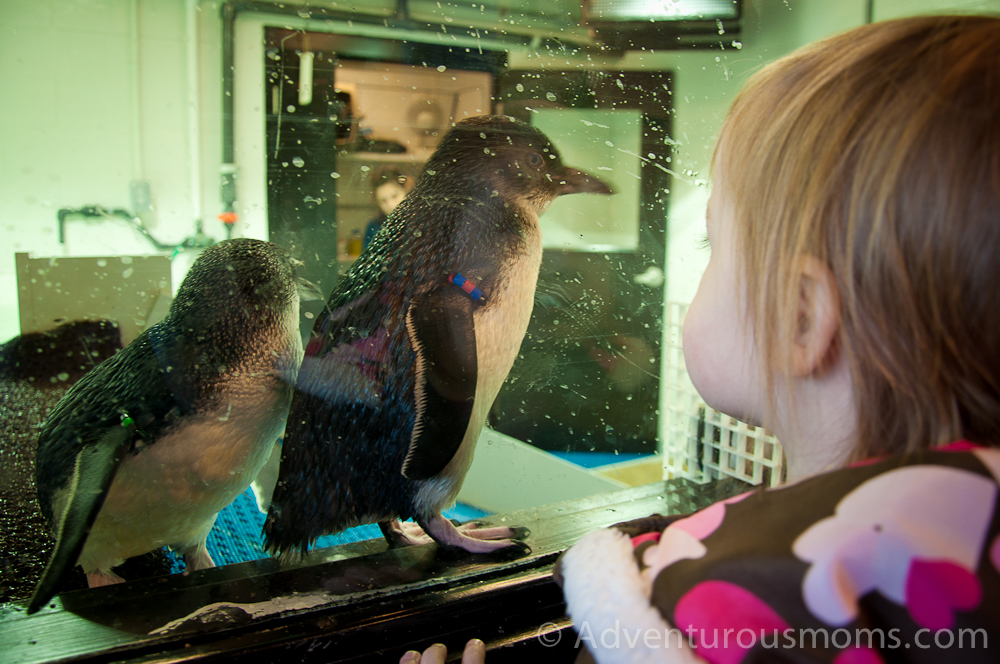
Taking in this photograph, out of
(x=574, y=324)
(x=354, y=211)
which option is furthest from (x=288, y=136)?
(x=574, y=324)

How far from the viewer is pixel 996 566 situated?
0.79 feet

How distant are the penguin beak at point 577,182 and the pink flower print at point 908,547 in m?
0.47

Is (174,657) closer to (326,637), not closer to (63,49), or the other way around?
(326,637)

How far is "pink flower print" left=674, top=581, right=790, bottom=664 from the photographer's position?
0.25m

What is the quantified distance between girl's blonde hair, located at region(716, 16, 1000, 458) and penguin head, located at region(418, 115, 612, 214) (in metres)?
0.29

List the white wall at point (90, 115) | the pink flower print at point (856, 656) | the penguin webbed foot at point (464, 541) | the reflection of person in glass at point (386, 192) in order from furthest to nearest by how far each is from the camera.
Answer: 1. the penguin webbed foot at point (464, 541)
2. the reflection of person in glass at point (386, 192)
3. the white wall at point (90, 115)
4. the pink flower print at point (856, 656)

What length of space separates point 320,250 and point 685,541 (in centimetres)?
37

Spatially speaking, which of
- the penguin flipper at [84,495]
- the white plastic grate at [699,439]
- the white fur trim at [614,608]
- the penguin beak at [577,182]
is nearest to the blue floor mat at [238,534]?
the penguin flipper at [84,495]

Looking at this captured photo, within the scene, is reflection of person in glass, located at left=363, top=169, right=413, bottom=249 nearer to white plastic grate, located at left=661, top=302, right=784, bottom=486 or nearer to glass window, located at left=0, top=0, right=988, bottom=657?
glass window, located at left=0, top=0, right=988, bottom=657

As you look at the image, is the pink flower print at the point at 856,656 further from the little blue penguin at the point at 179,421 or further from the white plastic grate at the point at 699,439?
the white plastic grate at the point at 699,439

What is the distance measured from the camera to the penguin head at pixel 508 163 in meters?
0.57

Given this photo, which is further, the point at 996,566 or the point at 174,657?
the point at 174,657

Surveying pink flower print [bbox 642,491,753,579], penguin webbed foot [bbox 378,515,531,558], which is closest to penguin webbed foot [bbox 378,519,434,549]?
penguin webbed foot [bbox 378,515,531,558]

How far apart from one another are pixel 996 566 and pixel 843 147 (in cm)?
21
